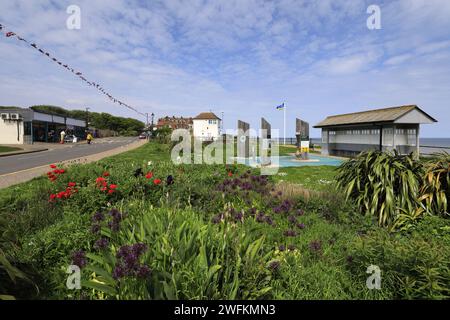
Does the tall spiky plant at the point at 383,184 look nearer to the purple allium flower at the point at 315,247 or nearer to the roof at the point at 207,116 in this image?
the purple allium flower at the point at 315,247

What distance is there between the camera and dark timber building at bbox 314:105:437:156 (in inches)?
725

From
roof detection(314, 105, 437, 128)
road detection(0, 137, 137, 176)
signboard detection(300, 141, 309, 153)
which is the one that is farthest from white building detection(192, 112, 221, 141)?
signboard detection(300, 141, 309, 153)

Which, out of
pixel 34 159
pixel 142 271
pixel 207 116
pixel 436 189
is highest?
pixel 207 116

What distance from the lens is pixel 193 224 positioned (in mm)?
3059

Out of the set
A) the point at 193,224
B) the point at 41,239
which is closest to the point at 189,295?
the point at 193,224

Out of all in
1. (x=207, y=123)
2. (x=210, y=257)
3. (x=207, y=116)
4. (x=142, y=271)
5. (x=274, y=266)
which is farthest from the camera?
(x=207, y=116)

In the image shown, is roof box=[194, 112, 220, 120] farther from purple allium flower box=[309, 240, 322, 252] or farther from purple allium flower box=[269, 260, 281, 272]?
purple allium flower box=[269, 260, 281, 272]

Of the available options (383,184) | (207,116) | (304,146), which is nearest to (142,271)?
(383,184)

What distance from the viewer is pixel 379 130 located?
65.5 feet

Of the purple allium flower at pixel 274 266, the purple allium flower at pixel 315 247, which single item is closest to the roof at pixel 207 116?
the purple allium flower at pixel 315 247

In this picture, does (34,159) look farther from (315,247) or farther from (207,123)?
(207,123)

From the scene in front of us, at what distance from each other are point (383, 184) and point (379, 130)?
1710 cm

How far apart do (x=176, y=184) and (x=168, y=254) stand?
3575mm

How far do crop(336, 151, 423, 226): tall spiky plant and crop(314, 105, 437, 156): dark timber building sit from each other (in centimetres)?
1157
